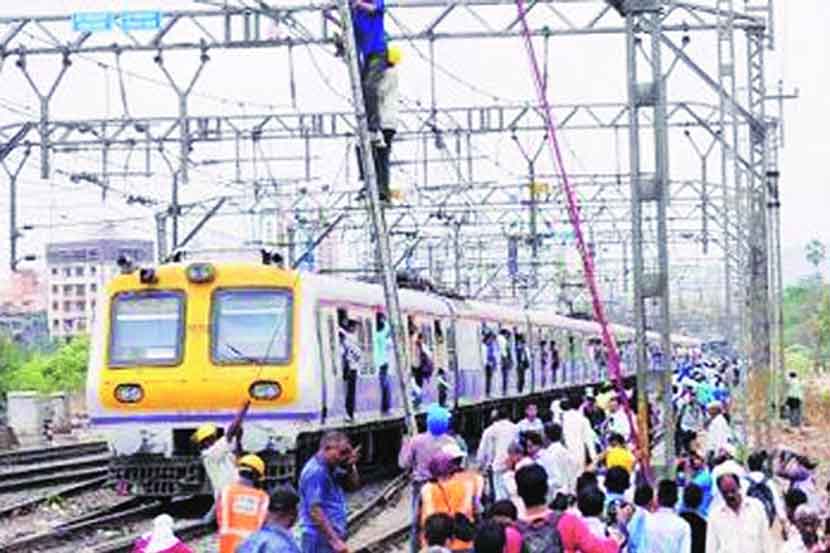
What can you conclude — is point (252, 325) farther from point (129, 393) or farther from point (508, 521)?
point (508, 521)

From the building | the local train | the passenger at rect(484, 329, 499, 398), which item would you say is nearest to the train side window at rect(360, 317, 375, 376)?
the local train

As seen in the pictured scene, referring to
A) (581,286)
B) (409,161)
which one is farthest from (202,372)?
(581,286)

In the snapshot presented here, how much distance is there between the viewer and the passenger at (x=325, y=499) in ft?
30.6

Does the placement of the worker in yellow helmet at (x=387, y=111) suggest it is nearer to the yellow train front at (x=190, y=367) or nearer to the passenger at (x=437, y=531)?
the passenger at (x=437, y=531)

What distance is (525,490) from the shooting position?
8070mm

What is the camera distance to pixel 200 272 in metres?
18.9

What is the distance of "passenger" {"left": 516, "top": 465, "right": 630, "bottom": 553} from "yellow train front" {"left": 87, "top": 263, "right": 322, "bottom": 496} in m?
10.4

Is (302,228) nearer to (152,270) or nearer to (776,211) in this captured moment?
(776,211)

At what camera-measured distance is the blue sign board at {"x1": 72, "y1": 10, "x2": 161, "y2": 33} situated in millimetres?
22702

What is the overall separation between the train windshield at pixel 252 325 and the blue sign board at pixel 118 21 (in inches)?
208

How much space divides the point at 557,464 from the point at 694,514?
2.26 metres

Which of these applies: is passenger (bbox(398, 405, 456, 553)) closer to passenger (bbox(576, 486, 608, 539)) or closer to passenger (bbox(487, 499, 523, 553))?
passenger (bbox(576, 486, 608, 539))

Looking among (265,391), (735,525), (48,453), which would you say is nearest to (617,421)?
(265,391)

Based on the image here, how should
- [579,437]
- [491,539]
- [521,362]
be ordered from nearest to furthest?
[491,539], [579,437], [521,362]
